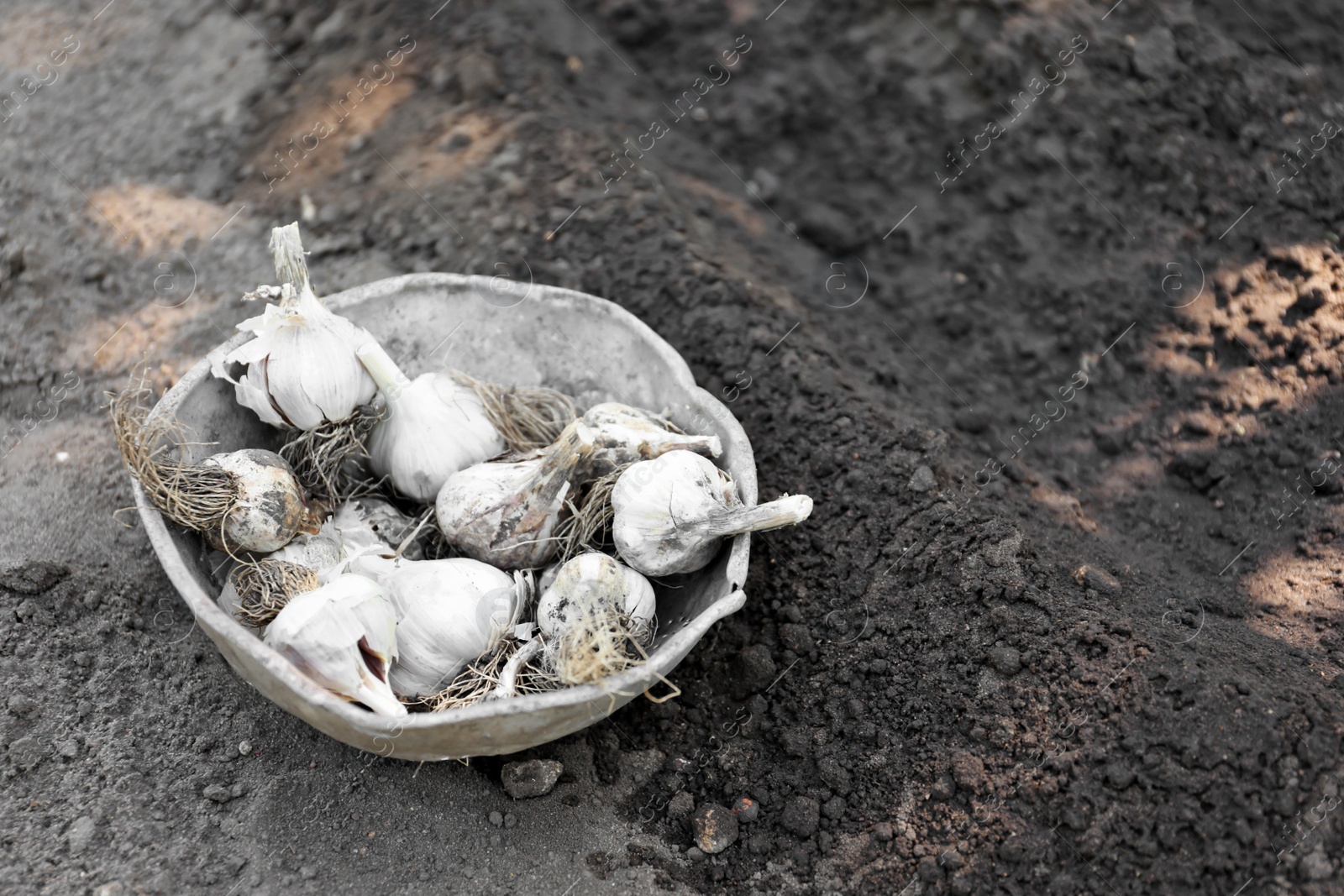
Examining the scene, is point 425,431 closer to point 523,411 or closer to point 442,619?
point 523,411

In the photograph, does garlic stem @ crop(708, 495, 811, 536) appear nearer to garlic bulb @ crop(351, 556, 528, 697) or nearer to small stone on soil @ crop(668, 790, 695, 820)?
garlic bulb @ crop(351, 556, 528, 697)

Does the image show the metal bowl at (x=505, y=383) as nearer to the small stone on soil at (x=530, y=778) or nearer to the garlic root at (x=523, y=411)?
the garlic root at (x=523, y=411)

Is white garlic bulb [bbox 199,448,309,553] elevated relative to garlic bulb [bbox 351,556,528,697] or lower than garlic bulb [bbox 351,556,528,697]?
elevated

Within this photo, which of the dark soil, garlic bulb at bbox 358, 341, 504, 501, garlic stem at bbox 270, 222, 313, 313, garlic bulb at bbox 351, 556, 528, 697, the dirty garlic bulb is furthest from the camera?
garlic bulb at bbox 358, 341, 504, 501

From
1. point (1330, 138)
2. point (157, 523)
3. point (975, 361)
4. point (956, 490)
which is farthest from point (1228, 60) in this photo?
point (157, 523)

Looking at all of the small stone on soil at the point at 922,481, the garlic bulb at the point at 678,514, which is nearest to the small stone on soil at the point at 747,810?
the garlic bulb at the point at 678,514

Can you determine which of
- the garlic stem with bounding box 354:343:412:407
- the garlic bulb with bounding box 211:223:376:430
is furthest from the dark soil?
the garlic stem with bounding box 354:343:412:407

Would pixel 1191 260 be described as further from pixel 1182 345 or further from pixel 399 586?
pixel 399 586
